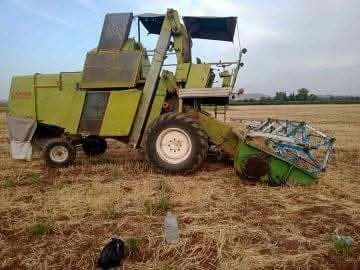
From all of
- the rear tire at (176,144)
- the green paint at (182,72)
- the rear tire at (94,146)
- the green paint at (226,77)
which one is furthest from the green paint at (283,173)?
the rear tire at (94,146)

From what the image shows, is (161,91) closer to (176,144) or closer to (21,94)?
(176,144)

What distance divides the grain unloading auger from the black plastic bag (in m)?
3.72

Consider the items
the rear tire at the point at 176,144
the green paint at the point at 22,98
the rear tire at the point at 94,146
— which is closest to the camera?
the rear tire at the point at 176,144

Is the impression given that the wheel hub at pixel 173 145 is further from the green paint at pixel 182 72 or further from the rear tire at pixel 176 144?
the green paint at pixel 182 72

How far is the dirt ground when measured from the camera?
406 cm

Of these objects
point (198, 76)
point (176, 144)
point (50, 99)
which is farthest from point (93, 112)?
point (198, 76)

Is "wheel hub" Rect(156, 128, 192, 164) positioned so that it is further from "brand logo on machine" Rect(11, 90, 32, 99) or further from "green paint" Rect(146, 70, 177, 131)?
"brand logo on machine" Rect(11, 90, 32, 99)

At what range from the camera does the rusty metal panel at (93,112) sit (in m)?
8.73

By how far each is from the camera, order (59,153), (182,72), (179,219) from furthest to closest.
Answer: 1. (59,153)
2. (182,72)
3. (179,219)

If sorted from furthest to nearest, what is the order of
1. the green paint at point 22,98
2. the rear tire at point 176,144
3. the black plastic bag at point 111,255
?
the green paint at point 22,98 < the rear tire at point 176,144 < the black plastic bag at point 111,255

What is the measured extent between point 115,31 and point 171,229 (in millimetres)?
5182

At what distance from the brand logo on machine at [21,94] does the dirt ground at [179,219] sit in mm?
1858

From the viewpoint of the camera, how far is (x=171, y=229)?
4801mm

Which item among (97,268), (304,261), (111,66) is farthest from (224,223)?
(111,66)
